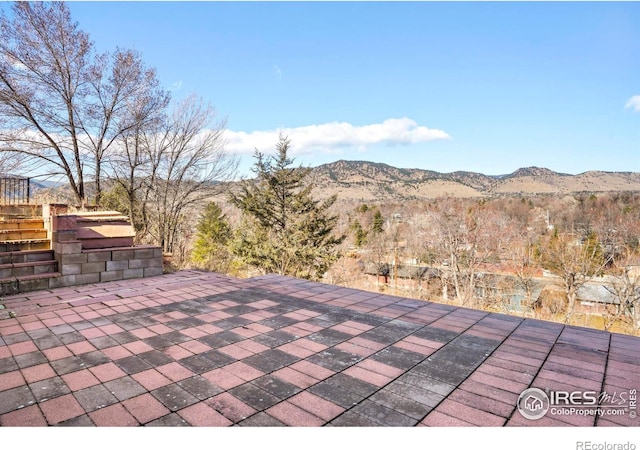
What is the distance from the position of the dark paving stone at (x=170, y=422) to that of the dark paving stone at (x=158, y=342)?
94 cm

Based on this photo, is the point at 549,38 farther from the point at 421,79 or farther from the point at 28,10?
the point at 28,10

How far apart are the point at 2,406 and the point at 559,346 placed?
345 centimetres

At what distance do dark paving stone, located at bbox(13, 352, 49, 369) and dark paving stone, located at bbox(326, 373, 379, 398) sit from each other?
6.08 ft

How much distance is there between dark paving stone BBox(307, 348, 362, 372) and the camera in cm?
223

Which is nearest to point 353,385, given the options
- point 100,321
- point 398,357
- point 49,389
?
point 398,357

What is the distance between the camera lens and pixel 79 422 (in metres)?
1.60

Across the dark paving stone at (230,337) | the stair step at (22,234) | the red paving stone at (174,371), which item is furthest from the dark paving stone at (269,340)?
the stair step at (22,234)

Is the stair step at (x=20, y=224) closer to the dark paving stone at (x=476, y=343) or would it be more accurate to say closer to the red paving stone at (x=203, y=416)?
the red paving stone at (x=203, y=416)

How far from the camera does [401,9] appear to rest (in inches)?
219

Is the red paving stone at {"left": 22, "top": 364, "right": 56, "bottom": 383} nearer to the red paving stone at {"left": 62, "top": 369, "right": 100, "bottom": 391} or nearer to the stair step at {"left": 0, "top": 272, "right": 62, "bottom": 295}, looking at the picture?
the red paving stone at {"left": 62, "top": 369, "right": 100, "bottom": 391}

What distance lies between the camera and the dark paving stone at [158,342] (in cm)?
252

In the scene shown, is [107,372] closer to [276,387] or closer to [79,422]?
[79,422]

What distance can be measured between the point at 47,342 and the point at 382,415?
2466mm

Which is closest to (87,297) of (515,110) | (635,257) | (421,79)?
(421,79)
